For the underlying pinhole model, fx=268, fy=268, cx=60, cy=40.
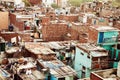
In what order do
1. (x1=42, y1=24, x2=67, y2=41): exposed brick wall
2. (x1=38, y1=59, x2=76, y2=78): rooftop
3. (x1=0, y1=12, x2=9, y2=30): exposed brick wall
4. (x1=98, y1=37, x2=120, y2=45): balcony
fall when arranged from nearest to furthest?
(x1=38, y1=59, x2=76, y2=78): rooftop, (x1=98, y1=37, x2=120, y2=45): balcony, (x1=42, y1=24, x2=67, y2=41): exposed brick wall, (x1=0, y1=12, x2=9, y2=30): exposed brick wall

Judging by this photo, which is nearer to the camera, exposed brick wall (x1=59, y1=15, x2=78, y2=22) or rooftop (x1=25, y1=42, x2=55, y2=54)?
rooftop (x1=25, y1=42, x2=55, y2=54)

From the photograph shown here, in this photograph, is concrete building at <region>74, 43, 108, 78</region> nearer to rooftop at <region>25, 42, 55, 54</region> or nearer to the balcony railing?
the balcony railing

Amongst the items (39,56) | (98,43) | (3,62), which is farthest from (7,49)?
(98,43)

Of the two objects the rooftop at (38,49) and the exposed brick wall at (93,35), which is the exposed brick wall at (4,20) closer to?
the rooftop at (38,49)

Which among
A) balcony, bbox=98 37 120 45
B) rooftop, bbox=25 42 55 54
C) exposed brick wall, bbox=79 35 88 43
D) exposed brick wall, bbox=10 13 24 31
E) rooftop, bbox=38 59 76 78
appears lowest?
rooftop, bbox=38 59 76 78

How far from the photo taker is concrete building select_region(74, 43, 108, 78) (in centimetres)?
1714

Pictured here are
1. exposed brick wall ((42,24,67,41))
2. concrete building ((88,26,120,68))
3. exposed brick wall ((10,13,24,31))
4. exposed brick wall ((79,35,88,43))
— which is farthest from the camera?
exposed brick wall ((10,13,24,31))

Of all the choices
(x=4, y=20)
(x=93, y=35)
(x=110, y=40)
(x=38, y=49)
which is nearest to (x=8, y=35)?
(x=4, y=20)

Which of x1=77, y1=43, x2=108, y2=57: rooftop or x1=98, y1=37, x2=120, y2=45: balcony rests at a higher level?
x1=98, y1=37, x2=120, y2=45: balcony

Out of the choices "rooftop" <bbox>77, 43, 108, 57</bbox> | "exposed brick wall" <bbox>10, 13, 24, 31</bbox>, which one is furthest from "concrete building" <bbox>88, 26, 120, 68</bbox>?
"exposed brick wall" <bbox>10, 13, 24, 31</bbox>

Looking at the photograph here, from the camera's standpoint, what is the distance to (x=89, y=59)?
17.2 meters

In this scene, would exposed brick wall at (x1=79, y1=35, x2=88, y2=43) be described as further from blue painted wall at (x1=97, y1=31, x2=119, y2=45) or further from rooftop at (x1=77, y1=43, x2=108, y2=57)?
rooftop at (x1=77, y1=43, x2=108, y2=57)

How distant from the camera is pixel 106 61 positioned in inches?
694

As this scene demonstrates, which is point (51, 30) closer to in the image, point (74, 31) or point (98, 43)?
point (74, 31)
